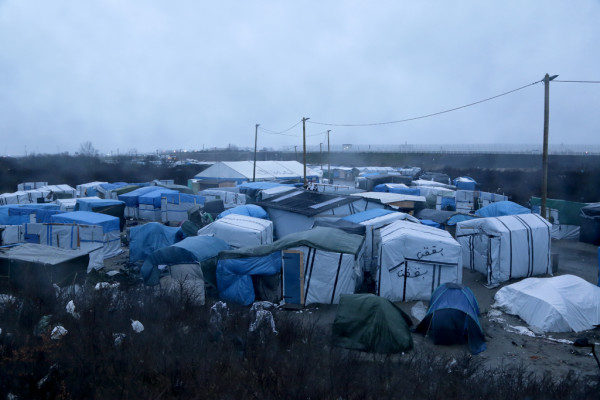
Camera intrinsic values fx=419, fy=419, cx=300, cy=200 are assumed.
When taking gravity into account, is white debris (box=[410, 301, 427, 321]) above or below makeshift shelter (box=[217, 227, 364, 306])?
below

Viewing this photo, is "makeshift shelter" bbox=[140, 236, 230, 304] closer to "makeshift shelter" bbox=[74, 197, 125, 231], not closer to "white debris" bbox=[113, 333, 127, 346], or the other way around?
"white debris" bbox=[113, 333, 127, 346]

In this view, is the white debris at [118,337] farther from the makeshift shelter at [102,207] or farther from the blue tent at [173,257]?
the makeshift shelter at [102,207]

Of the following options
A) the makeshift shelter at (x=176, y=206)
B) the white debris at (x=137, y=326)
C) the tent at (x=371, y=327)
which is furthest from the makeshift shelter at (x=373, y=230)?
the makeshift shelter at (x=176, y=206)

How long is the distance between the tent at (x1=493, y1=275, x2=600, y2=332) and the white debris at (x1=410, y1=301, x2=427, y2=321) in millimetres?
2011

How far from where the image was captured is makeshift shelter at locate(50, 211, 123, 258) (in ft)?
47.3

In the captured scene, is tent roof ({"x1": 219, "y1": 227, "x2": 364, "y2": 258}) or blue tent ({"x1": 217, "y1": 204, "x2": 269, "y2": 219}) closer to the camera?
tent roof ({"x1": 219, "y1": 227, "x2": 364, "y2": 258})

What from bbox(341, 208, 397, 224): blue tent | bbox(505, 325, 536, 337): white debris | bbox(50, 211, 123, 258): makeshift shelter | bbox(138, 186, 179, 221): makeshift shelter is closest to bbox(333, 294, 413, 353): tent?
bbox(505, 325, 536, 337): white debris

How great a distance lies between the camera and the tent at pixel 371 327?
7.72 metres

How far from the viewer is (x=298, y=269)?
412 inches

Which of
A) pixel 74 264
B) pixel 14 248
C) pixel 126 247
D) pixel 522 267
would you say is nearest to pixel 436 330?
pixel 522 267

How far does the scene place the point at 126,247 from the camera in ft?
58.2

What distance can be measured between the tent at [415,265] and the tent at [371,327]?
2.54m

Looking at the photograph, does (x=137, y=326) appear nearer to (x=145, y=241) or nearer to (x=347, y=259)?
(x=347, y=259)

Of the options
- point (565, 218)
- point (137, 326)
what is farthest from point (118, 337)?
point (565, 218)
